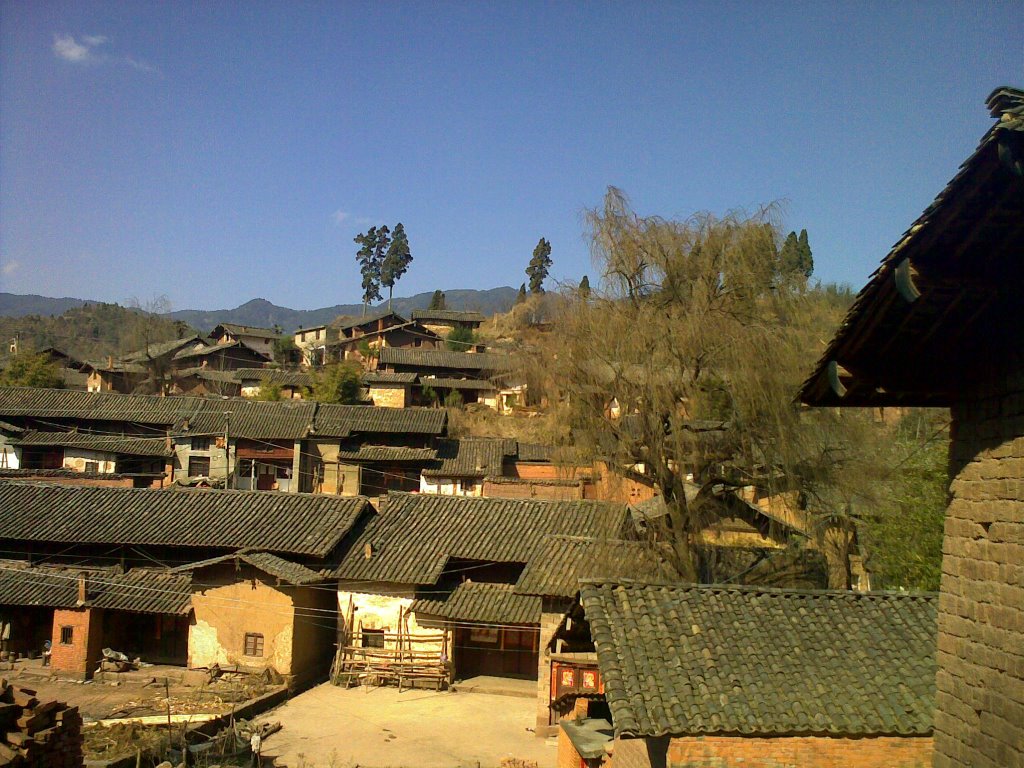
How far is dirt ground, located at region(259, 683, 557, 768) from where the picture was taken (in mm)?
15827

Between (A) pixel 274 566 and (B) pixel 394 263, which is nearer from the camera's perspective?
(A) pixel 274 566

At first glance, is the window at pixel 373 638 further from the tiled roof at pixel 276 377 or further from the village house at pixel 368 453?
the tiled roof at pixel 276 377

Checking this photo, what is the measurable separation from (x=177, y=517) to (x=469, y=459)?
Result: 1398 cm

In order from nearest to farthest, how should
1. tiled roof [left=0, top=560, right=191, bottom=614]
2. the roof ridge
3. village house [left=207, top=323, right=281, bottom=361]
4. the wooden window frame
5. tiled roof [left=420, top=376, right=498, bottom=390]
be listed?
the roof ridge < the wooden window frame < tiled roof [left=0, top=560, right=191, bottom=614] < tiled roof [left=420, top=376, right=498, bottom=390] < village house [left=207, top=323, right=281, bottom=361]

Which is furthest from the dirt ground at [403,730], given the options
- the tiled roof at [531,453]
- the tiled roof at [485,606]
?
the tiled roof at [531,453]

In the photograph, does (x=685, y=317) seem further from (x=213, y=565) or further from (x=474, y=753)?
(x=213, y=565)

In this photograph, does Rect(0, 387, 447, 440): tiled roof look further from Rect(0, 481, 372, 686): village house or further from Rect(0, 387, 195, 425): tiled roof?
Rect(0, 481, 372, 686): village house

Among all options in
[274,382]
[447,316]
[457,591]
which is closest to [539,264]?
[447,316]

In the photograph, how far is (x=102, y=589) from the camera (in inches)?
874

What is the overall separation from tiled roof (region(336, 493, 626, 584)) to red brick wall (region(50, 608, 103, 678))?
6.77 m

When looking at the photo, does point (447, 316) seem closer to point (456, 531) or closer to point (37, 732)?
point (456, 531)

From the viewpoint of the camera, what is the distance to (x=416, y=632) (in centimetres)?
2173

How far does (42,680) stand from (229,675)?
484cm

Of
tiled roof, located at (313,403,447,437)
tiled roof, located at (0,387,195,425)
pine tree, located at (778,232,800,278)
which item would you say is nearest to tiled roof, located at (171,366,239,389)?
tiled roof, located at (0,387,195,425)
